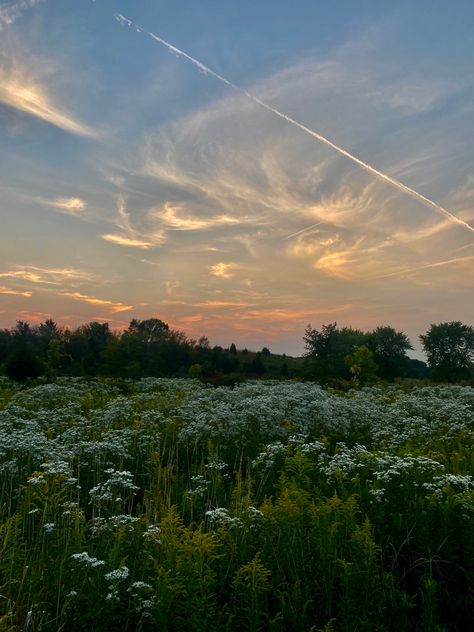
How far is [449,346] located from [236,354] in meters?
31.9

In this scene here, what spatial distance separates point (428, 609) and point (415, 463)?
3.05 m

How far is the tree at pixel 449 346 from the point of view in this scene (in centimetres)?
Answer: 7262

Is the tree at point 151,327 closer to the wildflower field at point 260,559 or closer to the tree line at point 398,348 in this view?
the tree line at point 398,348

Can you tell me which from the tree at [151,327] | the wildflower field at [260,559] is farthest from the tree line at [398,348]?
the wildflower field at [260,559]

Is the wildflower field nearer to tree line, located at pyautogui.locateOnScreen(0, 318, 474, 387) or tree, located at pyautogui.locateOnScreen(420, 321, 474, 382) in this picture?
tree line, located at pyautogui.locateOnScreen(0, 318, 474, 387)

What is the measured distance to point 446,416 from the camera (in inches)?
587

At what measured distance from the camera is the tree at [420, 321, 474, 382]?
72625 millimetres

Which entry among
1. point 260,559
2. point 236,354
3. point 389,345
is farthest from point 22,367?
point 389,345

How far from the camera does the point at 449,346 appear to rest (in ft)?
247

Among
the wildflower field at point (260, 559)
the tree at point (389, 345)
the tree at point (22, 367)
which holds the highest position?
the tree at point (389, 345)

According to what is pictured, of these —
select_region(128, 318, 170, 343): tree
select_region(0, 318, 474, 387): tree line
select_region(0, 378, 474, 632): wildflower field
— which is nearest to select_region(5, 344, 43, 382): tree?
select_region(0, 318, 474, 387): tree line

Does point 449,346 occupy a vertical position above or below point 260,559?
above

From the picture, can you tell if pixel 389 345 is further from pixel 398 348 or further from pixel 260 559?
pixel 260 559

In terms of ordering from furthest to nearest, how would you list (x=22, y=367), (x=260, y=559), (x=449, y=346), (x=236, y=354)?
1. (x=236, y=354)
2. (x=449, y=346)
3. (x=22, y=367)
4. (x=260, y=559)
